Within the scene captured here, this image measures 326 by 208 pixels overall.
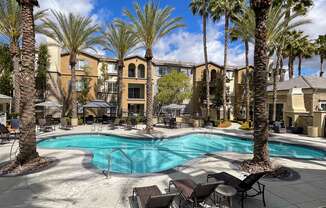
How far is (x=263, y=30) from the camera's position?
8.77m

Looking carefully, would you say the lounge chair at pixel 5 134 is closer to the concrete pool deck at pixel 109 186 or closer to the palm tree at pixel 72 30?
the concrete pool deck at pixel 109 186

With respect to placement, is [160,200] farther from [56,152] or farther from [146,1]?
[146,1]

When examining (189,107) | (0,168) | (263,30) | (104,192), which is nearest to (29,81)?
(0,168)

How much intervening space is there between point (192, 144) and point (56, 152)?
9755 mm

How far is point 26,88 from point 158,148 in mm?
9067

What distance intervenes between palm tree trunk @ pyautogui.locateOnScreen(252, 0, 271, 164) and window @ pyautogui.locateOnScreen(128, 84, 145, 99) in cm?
2836

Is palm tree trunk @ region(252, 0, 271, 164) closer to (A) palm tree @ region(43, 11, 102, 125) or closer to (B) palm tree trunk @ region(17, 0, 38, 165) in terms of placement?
(B) palm tree trunk @ region(17, 0, 38, 165)

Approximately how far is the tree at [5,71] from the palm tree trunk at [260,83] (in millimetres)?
28245

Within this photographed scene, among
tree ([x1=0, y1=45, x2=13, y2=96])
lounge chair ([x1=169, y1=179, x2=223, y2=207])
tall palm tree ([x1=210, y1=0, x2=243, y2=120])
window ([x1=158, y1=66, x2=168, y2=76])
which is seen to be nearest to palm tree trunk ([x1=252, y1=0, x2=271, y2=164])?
lounge chair ([x1=169, y1=179, x2=223, y2=207])

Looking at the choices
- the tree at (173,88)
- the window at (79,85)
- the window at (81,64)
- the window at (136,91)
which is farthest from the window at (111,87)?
the tree at (173,88)

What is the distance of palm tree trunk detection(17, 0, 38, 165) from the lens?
8.91 meters

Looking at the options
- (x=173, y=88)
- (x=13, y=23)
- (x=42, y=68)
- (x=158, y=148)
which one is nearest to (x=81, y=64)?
(x=42, y=68)

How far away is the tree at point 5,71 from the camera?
25.7 m

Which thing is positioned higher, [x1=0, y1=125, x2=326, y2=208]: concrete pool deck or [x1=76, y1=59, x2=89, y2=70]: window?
[x1=76, y1=59, x2=89, y2=70]: window
